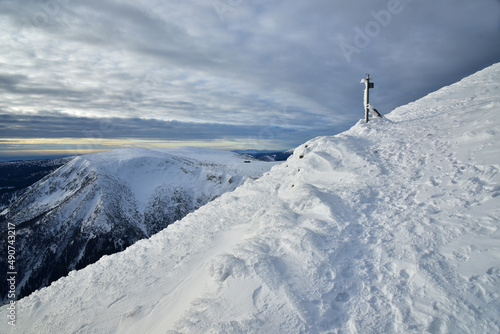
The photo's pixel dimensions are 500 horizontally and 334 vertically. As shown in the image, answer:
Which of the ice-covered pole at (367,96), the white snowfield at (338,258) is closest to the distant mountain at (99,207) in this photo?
the white snowfield at (338,258)

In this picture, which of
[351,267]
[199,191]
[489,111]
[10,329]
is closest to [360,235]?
[351,267]

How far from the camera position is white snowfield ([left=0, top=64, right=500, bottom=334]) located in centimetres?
566

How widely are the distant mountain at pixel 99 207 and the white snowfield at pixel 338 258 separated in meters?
58.1

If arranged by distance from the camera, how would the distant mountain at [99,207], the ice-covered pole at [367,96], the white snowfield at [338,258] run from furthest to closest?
the distant mountain at [99,207]
the ice-covered pole at [367,96]
the white snowfield at [338,258]

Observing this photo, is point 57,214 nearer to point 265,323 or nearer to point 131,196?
point 131,196

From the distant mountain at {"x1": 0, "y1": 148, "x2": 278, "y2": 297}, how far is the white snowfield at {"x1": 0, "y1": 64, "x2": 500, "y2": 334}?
2289 inches

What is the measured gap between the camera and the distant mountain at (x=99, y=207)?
197 feet

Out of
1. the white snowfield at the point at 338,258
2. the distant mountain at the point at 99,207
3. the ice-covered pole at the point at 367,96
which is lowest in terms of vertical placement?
the distant mountain at the point at 99,207

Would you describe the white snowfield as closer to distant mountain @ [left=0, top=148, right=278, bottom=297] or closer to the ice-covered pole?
the ice-covered pole

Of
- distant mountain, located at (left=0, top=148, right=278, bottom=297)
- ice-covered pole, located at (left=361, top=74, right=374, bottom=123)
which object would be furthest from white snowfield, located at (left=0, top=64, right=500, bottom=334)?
distant mountain, located at (left=0, top=148, right=278, bottom=297)

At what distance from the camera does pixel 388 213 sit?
28.8 ft

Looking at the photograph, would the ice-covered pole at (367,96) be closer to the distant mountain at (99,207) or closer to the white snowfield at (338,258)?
the white snowfield at (338,258)

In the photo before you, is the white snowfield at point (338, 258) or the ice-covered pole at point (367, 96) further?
the ice-covered pole at point (367, 96)

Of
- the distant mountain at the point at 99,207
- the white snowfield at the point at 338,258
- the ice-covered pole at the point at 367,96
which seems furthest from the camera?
the distant mountain at the point at 99,207
